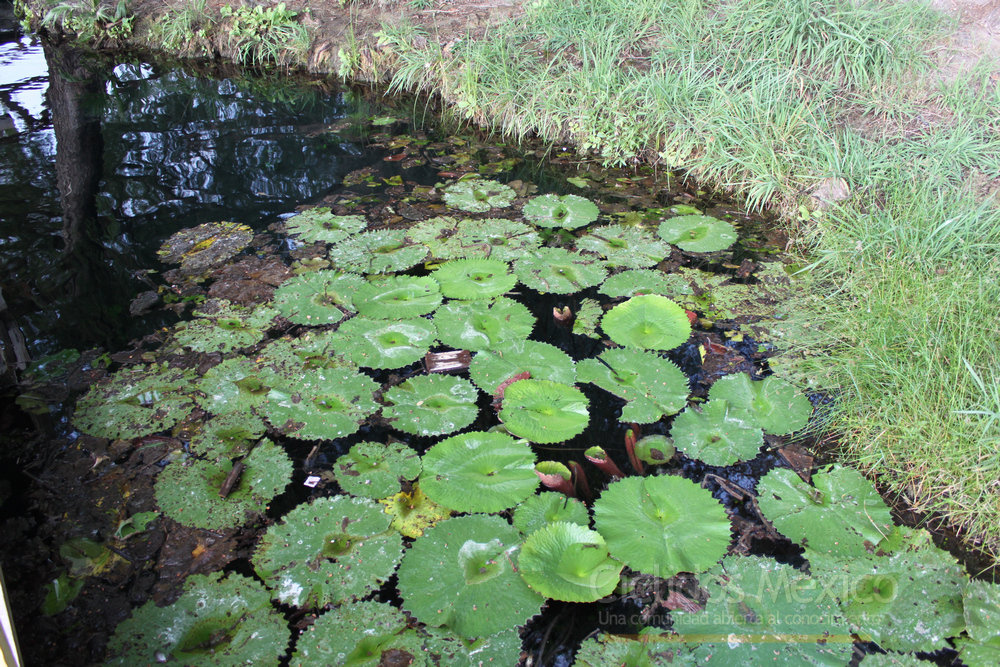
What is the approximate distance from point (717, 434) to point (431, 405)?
40.9 inches

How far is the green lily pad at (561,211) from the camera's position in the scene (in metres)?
3.36

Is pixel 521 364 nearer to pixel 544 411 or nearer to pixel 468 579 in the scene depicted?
pixel 544 411

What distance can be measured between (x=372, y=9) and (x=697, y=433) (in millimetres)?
5073

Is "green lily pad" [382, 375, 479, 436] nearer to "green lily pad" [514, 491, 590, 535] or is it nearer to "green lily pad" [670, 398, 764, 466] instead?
"green lily pad" [514, 491, 590, 535]

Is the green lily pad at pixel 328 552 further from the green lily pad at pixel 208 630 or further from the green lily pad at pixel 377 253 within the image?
the green lily pad at pixel 377 253

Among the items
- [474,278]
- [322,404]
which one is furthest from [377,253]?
[322,404]

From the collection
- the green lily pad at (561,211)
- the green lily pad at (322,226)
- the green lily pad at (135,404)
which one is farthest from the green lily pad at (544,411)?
the green lily pad at (322,226)

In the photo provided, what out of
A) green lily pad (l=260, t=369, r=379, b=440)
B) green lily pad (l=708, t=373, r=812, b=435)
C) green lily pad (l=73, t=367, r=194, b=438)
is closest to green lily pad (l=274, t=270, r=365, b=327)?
green lily pad (l=260, t=369, r=379, b=440)

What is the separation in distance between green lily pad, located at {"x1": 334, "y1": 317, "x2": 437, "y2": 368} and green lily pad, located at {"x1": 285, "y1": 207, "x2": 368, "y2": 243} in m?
0.81

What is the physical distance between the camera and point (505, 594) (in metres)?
1.60

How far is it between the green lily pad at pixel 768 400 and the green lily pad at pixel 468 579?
3.39 feet

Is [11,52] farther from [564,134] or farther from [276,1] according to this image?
[564,134]

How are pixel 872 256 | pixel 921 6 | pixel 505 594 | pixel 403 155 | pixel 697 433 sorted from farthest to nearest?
pixel 403 155 < pixel 921 6 < pixel 872 256 < pixel 697 433 < pixel 505 594

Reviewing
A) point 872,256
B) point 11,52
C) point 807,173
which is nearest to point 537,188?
point 807,173
